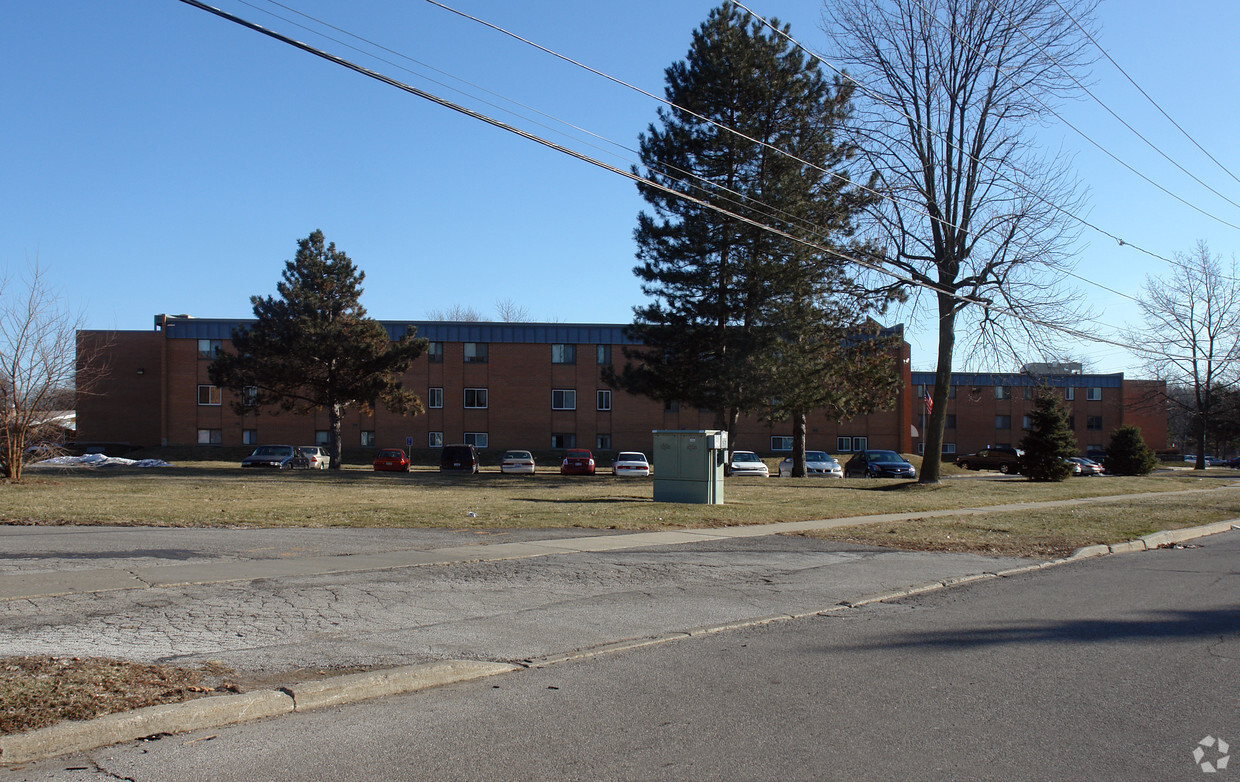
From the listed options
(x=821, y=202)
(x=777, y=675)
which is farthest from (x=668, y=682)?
(x=821, y=202)

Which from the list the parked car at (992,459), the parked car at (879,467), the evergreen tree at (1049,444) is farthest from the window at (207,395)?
the evergreen tree at (1049,444)

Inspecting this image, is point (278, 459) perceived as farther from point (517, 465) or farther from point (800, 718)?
point (800, 718)

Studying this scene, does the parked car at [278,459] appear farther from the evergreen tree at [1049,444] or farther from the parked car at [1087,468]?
the parked car at [1087,468]

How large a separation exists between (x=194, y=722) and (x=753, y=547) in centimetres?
1036

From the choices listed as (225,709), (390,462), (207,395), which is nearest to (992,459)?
(390,462)

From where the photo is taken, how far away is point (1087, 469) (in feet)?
171

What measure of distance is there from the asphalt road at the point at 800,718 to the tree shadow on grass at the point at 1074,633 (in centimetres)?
4

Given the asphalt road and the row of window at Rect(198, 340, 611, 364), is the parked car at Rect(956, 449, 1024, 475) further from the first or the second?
the asphalt road

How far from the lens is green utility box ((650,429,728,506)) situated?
22.0 m

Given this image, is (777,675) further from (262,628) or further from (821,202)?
(821,202)

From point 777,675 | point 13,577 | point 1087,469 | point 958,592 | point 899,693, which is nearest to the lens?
point 899,693

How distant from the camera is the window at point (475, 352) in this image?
6550cm
